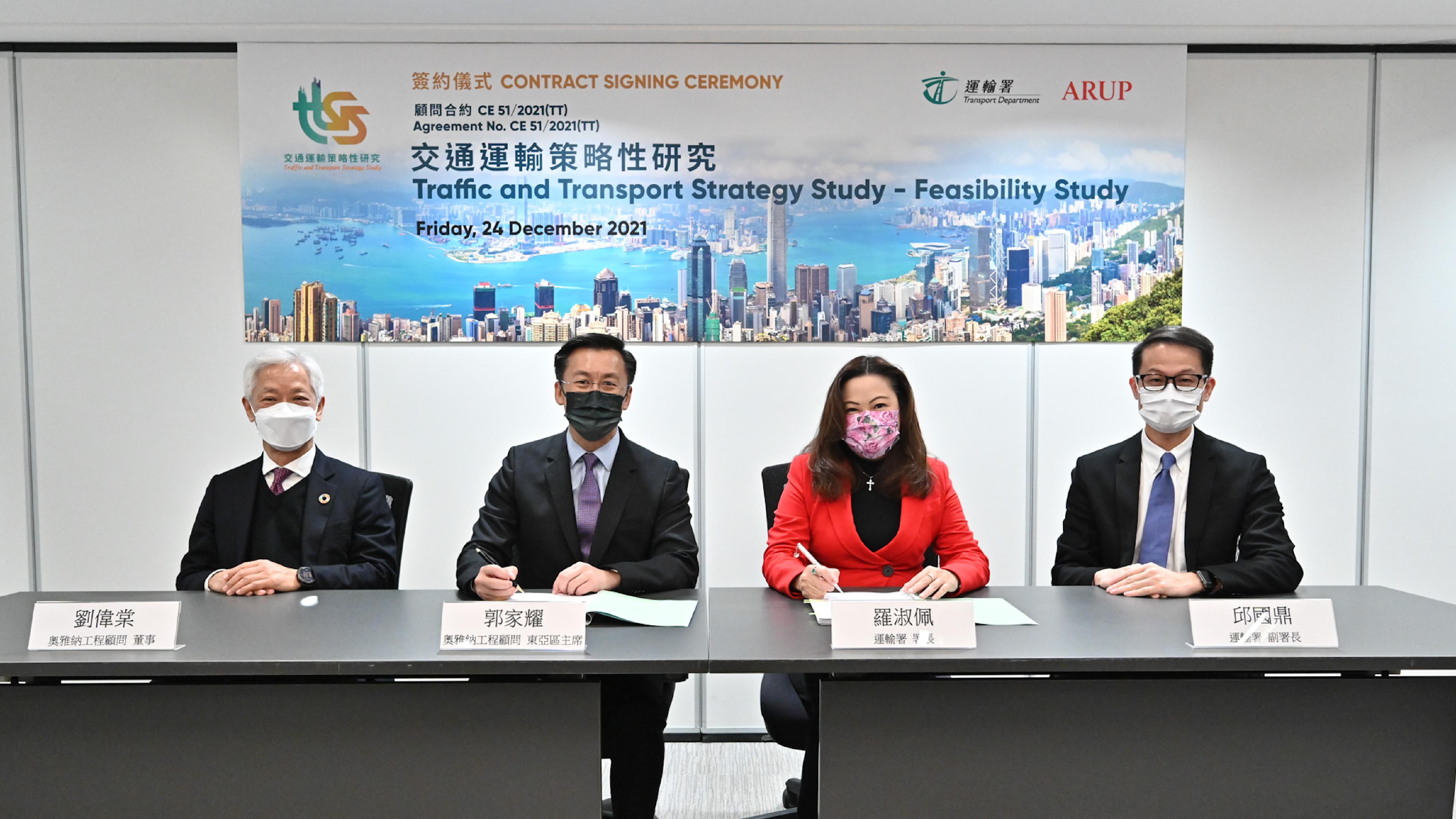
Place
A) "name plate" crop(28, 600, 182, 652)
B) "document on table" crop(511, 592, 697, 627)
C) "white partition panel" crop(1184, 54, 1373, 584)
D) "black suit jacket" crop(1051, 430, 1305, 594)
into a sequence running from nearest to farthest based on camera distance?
"name plate" crop(28, 600, 182, 652), "document on table" crop(511, 592, 697, 627), "black suit jacket" crop(1051, 430, 1305, 594), "white partition panel" crop(1184, 54, 1373, 584)

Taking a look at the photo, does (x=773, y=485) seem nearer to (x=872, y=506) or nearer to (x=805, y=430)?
(x=872, y=506)

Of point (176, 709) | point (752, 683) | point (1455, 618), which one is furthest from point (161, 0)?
point (1455, 618)

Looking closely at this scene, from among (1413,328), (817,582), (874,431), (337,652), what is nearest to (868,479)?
(874,431)

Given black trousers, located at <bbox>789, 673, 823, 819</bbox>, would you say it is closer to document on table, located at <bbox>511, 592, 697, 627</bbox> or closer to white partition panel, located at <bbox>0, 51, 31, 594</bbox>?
document on table, located at <bbox>511, 592, 697, 627</bbox>

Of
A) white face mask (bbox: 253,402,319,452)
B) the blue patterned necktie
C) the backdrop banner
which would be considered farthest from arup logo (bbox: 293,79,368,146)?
the blue patterned necktie

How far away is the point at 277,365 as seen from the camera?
2.39 meters

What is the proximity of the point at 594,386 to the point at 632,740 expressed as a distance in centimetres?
94

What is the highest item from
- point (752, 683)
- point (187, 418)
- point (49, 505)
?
point (187, 418)

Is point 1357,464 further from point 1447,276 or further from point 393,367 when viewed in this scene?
point 393,367

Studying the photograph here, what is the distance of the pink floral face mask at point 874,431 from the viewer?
2396mm

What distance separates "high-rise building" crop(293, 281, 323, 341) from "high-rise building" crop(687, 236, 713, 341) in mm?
1552

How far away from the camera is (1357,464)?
151 inches

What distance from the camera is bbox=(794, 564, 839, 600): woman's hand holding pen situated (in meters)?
2.10

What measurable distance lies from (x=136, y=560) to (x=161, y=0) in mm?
2308
